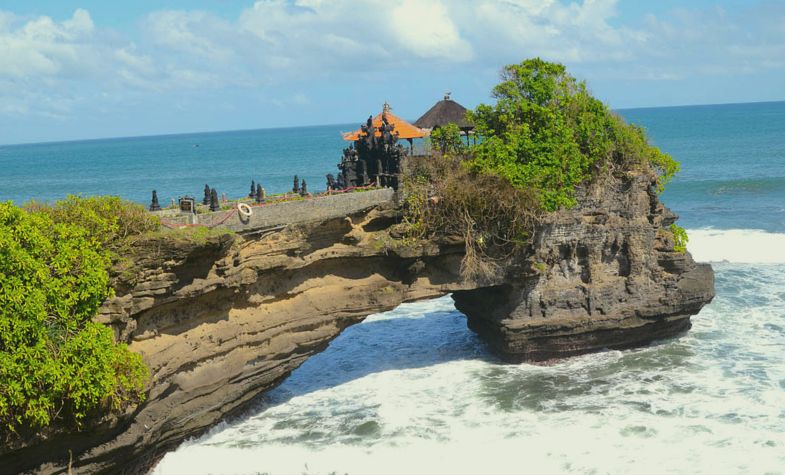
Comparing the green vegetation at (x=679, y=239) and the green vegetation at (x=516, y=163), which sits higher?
the green vegetation at (x=516, y=163)

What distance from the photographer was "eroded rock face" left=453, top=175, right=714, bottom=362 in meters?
20.2

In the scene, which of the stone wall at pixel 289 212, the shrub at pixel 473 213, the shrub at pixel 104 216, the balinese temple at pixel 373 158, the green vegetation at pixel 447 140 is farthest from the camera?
the balinese temple at pixel 373 158

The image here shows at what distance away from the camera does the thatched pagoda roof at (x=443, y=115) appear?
23359 millimetres

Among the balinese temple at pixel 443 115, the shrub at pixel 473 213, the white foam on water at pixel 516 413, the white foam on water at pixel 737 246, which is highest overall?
the balinese temple at pixel 443 115

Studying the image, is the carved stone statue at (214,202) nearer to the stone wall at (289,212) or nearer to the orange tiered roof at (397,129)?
the stone wall at (289,212)

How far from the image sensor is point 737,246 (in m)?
34.0

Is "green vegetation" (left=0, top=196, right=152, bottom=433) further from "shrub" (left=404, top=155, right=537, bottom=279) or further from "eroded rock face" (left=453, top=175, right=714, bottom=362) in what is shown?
"eroded rock face" (left=453, top=175, right=714, bottom=362)

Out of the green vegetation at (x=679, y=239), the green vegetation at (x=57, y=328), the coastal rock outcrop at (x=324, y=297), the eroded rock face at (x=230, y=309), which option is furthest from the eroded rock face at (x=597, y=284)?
the green vegetation at (x=57, y=328)

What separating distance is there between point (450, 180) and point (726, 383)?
8.54m

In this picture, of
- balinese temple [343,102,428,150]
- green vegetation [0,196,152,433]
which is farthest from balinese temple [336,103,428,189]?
green vegetation [0,196,152,433]

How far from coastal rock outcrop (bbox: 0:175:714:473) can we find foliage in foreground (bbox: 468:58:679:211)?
0.68 meters

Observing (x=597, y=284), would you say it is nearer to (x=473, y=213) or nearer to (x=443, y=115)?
(x=473, y=213)

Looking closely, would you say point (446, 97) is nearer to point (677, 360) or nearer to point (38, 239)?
point (677, 360)

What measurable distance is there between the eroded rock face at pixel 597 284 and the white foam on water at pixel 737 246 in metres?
11.8
